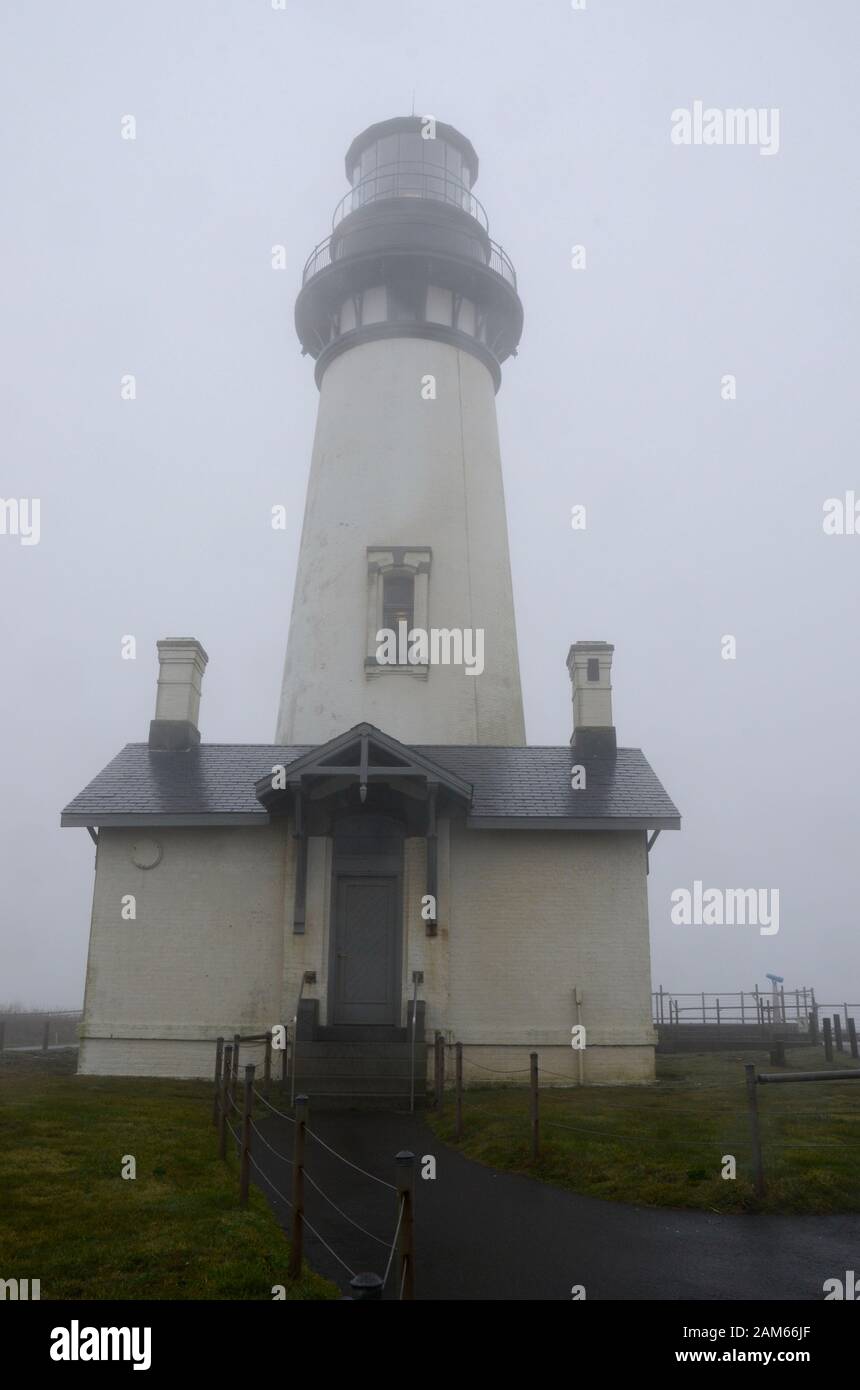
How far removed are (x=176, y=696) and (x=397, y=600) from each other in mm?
4374

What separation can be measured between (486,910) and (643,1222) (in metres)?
9.06

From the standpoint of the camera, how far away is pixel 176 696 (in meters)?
20.8

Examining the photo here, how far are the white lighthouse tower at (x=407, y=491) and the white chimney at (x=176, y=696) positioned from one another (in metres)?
1.92

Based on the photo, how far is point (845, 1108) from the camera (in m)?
13.8

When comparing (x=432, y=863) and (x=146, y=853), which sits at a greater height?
(x=146, y=853)

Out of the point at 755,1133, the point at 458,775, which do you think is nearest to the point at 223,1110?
the point at 755,1133

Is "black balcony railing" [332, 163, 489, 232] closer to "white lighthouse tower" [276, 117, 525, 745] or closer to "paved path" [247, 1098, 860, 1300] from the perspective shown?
"white lighthouse tower" [276, 117, 525, 745]

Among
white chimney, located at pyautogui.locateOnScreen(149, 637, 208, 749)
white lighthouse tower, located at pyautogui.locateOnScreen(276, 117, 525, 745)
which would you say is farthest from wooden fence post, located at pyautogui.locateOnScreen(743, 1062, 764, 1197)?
white chimney, located at pyautogui.locateOnScreen(149, 637, 208, 749)

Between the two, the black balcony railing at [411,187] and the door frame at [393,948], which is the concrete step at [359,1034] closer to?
the door frame at [393,948]

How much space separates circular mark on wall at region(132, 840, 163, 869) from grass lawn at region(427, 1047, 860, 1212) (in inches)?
231

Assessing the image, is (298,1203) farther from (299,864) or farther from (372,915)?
(372,915)

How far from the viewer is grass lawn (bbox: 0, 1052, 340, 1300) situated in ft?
22.4

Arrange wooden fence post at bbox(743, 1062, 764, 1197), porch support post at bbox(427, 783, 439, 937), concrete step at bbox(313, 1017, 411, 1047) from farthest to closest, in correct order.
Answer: porch support post at bbox(427, 783, 439, 937), concrete step at bbox(313, 1017, 411, 1047), wooden fence post at bbox(743, 1062, 764, 1197)
